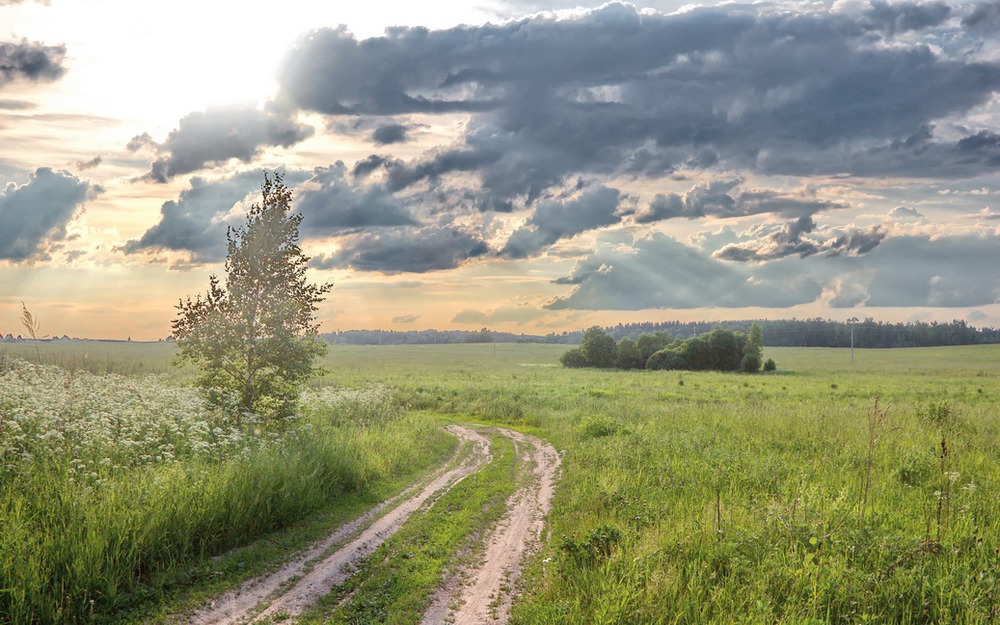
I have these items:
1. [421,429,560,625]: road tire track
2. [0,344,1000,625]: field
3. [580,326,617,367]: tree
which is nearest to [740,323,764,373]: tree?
[580,326,617,367]: tree

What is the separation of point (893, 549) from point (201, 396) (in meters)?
17.1

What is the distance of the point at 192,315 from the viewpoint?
17.4 m

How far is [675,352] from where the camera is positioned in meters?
97.9

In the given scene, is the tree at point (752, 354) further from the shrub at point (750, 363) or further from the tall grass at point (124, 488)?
the tall grass at point (124, 488)

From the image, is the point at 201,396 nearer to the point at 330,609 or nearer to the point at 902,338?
the point at 330,609

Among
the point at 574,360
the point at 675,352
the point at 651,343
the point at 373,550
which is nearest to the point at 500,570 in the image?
the point at 373,550

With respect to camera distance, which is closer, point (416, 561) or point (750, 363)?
point (416, 561)

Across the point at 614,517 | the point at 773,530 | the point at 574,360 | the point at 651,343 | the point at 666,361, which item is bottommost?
the point at 574,360

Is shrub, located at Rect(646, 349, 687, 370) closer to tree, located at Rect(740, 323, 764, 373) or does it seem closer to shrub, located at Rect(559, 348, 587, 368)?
tree, located at Rect(740, 323, 764, 373)

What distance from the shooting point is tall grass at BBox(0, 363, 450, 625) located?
7.70 metres

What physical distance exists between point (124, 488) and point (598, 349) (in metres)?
100

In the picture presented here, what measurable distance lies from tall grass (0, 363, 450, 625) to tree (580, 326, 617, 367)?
91775 mm

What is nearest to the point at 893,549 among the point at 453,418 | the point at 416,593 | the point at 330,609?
the point at 416,593

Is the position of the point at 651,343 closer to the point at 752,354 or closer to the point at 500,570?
the point at 752,354
